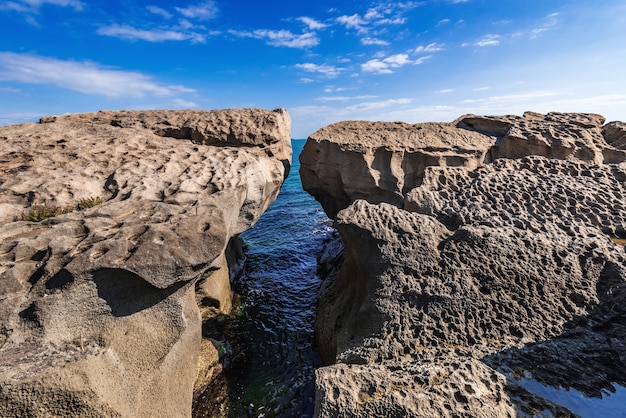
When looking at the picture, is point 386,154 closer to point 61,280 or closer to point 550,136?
point 550,136

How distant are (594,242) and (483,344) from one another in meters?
3.10

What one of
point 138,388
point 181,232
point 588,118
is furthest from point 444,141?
point 138,388

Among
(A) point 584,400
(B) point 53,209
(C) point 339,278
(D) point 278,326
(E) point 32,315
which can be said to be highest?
(B) point 53,209

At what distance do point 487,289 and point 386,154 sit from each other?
5.72 metres

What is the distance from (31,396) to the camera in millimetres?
3463

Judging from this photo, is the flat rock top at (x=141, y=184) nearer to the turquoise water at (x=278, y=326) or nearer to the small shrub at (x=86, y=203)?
the small shrub at (x=86, y=203)

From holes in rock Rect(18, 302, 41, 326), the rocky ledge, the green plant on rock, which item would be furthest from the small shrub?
the rocky ledge

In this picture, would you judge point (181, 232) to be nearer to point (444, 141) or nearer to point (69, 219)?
point (69, 219)

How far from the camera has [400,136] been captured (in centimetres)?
1052

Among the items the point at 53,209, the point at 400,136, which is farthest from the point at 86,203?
the point at 400,136

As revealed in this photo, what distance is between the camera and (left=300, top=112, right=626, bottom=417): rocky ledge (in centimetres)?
402

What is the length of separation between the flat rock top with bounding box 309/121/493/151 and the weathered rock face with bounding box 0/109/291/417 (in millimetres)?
3662

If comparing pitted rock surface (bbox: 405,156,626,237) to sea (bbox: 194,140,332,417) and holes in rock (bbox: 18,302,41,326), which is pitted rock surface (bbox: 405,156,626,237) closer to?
sea (bbox: 194,140,332,417)

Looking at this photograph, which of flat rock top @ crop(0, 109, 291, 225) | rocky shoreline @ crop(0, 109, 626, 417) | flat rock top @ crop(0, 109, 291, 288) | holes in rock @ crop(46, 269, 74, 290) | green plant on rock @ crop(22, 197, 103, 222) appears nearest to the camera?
rocky shoreline @ crop(0, 109, 626, 417)
